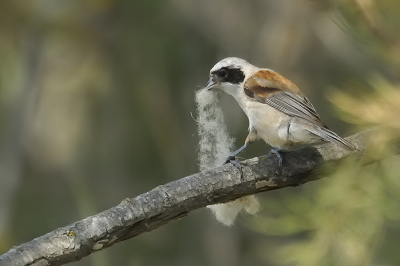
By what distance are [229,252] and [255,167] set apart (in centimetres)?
164

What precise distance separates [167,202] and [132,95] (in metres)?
2.16

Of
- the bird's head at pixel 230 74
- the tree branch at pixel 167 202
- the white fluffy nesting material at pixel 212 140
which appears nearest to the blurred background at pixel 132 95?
the bird's head at pixel 230 74

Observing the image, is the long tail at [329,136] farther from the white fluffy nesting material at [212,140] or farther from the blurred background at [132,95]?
the blurred background at [132,95]

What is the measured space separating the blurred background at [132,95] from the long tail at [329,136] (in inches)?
28.5

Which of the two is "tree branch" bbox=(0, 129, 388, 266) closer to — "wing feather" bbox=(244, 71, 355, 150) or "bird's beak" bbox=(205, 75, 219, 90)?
"wing feather" bbox=(244, 71, 355, 150)

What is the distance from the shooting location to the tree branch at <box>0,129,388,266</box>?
41.3 inches

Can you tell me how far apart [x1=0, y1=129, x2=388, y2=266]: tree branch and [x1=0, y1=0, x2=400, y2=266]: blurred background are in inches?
39.9

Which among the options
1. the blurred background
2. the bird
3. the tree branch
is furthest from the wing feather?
the blurred background

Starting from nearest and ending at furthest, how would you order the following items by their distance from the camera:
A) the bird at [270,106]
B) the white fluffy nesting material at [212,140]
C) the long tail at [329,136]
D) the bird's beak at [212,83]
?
the long tail at [329,136]
the white fluffy nesting material at [212,140]
the bird at [270,106]
the bird's beak at [212,83]

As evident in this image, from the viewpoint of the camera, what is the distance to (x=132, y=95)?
3.26 m

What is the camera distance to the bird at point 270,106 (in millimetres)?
1648

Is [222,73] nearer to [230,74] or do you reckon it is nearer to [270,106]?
[230,74]

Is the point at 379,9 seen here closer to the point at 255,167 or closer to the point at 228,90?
the point at 255,167

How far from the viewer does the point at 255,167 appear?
135cm
